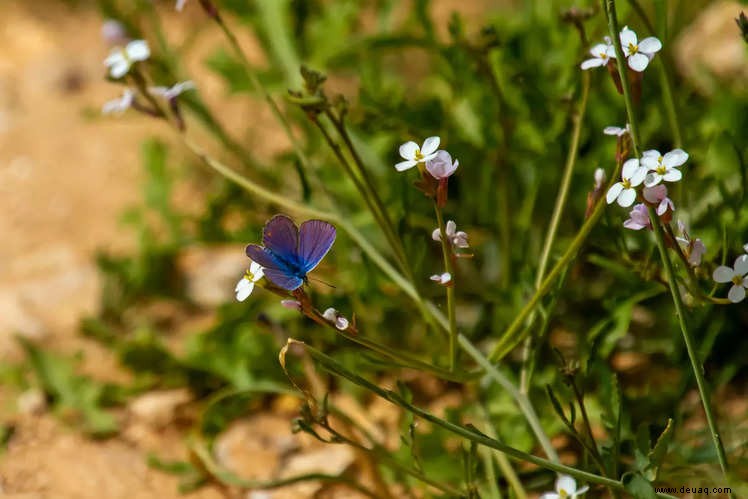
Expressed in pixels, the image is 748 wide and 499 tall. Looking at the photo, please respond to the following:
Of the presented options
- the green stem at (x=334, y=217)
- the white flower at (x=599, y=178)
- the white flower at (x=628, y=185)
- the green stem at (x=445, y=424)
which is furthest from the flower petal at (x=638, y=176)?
the green stem at (x=334, y=217)

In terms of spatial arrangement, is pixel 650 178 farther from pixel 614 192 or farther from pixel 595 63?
pixel 595 63

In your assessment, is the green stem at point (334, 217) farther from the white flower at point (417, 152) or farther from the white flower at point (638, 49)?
the white flower at point (638, 49)

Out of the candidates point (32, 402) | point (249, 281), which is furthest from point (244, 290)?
point (32, 402)

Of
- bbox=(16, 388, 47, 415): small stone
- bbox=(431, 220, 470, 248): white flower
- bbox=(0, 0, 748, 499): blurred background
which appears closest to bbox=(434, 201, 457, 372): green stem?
bbox=(431, 220, 470, 248): white flower

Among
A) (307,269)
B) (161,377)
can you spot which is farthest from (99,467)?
(307,269)

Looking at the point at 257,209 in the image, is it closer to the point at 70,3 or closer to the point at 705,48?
the point at 705,48
